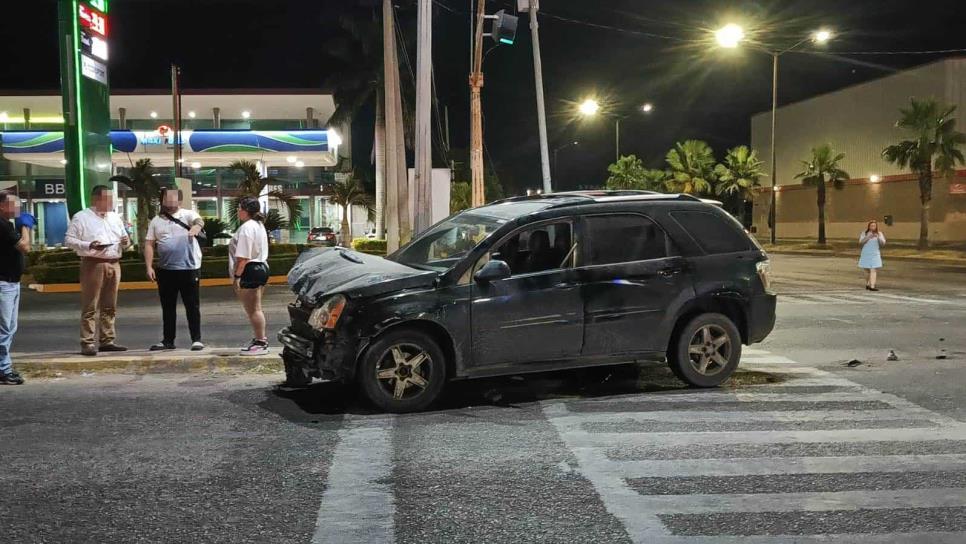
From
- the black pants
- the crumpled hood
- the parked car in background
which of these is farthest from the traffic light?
the parked car in background

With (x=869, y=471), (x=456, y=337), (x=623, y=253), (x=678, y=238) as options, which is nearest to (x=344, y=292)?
(x=456, y=337)

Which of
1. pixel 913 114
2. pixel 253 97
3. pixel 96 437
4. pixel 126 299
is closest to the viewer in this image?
pixel 96 437

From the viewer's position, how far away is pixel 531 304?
697 centimetres

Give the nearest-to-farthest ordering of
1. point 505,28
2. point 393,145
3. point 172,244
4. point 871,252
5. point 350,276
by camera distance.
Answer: point 350,276
point 172,244
point 505,28
point 871,252
point 393,145

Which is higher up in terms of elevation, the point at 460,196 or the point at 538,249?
the point at 460,196

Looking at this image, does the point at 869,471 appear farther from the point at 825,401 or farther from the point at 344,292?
the point at 344,292

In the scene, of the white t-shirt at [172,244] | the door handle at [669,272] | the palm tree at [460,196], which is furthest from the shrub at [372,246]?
the door handle at [669,272]

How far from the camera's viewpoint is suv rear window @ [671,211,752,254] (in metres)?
7.71

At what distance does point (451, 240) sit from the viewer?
7.64 meters

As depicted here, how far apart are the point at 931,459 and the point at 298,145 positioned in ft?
104

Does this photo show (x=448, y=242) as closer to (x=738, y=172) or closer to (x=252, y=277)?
(x=252, y=277)

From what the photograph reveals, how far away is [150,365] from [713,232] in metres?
5.72

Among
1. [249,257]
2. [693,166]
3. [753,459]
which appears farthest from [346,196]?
[753,459]

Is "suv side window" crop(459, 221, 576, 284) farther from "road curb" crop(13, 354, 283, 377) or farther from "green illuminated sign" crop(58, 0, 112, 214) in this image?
"green illuminated sign" crop(58, 0, 112, 214)
